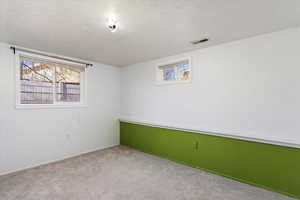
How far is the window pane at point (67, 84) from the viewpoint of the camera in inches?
127

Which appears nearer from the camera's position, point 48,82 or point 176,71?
point 48,82

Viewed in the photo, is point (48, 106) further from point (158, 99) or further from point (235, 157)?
point (235, 157)

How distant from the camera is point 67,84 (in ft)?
11.0

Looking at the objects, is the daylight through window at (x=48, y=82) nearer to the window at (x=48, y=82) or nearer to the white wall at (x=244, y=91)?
the window at (x=48, y=82)

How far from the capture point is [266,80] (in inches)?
84.9

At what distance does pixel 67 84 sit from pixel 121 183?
94.3 inches

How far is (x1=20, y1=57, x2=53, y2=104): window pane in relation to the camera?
9.09 feet

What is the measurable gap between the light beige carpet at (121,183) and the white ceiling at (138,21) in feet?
7.16

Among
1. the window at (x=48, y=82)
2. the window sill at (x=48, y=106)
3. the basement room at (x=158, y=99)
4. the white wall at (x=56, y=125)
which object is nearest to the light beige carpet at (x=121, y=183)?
the basement room at (x=158, y=99)

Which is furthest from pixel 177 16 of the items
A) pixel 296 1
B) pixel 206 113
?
pixel 206 113

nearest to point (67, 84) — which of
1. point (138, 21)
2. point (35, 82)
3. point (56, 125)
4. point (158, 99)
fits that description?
point (35, 82)

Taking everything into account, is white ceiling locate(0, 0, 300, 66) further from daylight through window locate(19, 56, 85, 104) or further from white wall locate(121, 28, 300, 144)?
daylight through window locate(19, 56, 85, 104)

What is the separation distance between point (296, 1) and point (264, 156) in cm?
189

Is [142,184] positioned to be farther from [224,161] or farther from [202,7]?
[202,7]
